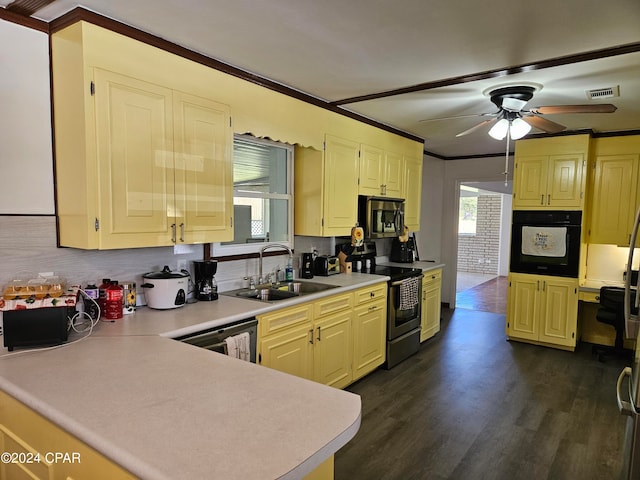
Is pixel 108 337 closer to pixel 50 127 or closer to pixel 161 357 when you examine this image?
pixel 161 357

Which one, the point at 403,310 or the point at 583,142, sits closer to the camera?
the point at 403,310

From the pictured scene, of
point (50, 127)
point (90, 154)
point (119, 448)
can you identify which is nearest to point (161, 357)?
point (119, 448)

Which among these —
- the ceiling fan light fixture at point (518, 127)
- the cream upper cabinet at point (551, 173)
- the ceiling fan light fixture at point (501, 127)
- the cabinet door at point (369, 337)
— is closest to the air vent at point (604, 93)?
the ceiling fan light fixture at point (518, 127)

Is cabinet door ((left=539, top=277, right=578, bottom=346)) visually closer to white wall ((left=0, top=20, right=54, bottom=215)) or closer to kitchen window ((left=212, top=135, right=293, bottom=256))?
kitchen window ((left=212, top=135, right=293, bottom=256))

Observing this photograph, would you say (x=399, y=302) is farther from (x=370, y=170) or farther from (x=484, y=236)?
(x=484, y=236)

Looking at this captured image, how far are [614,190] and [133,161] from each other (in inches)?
187

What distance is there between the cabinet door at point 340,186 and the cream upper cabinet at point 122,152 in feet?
4.34

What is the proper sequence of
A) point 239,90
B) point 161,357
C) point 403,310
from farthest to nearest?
point 403,310 → point 239,90 → point 161,357

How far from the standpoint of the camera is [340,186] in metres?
3.82

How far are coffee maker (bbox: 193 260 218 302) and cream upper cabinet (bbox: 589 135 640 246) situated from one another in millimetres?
4202

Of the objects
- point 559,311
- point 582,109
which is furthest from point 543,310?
point 582,109

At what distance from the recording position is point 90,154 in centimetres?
204

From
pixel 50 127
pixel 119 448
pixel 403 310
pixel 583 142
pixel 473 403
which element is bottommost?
pixel 473 403

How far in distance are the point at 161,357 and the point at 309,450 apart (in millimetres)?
908
